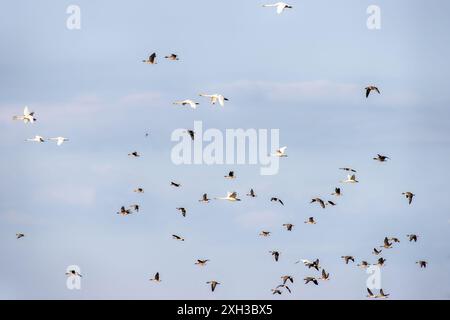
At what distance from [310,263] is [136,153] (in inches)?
791

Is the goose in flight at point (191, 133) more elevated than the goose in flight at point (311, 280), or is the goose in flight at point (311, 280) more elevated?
the goose in flight at point (191, 133)

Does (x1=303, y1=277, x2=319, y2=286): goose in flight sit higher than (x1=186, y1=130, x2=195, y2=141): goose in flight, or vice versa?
(x1=186, y1=130, x2=195, y2=141): goose in flight
